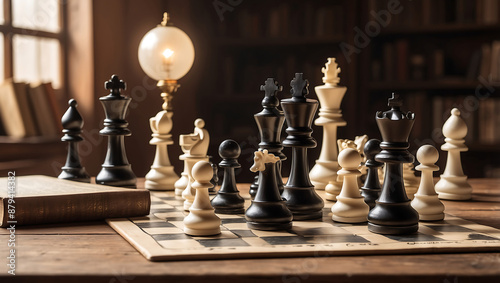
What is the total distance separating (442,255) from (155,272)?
473 millimetres

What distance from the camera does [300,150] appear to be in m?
1.29

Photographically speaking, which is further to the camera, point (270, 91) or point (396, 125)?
point (270, 91)

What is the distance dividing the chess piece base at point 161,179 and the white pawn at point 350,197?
657 mm

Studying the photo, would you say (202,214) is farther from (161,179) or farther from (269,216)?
(161,179)

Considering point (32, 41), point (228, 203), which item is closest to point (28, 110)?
point (32, 41)

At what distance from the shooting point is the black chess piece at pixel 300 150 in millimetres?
1253

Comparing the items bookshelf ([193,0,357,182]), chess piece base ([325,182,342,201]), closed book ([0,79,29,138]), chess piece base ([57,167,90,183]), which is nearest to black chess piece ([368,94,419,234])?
chess piece base ([325,182,342,201])

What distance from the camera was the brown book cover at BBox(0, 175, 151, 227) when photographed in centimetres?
121

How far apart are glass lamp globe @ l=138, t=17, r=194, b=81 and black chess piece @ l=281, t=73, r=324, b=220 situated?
32.5 inches

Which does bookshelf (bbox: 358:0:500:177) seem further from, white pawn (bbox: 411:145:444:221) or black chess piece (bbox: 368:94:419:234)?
black chess piece (bbox: 368:94:419:234)

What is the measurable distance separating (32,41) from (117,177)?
6.74 feet
